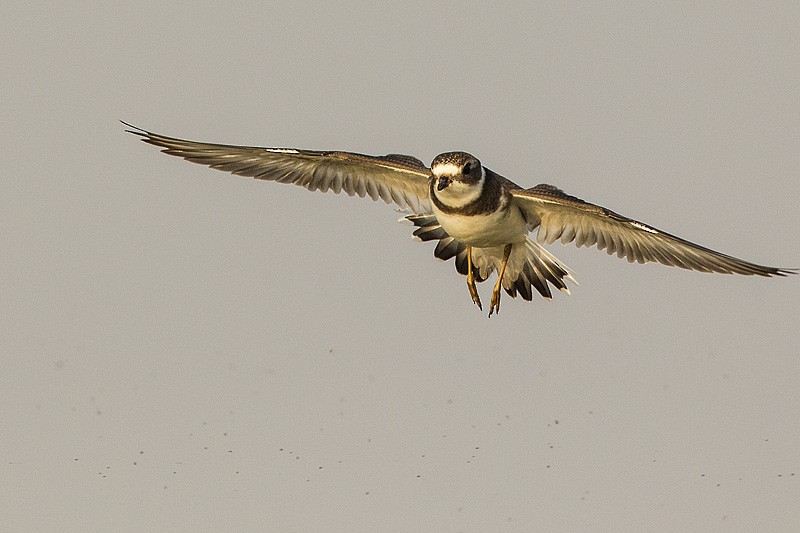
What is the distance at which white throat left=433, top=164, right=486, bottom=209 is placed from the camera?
1302 centimetres

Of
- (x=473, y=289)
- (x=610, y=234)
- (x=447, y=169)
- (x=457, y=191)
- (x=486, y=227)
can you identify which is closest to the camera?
(x=447, y=169)

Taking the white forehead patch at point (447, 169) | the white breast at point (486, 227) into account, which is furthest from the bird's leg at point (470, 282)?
the white forehead patch at point (447, 169)

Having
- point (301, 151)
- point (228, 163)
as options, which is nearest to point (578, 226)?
point (301, 151)

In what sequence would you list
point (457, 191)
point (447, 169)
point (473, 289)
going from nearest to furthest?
point (447, 169) < point (457, 191) < point (473, 289)

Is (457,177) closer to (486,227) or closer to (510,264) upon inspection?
(486,227)

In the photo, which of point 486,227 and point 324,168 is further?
point 324,168

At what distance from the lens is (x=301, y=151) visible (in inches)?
566

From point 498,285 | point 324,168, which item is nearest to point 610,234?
point 498,285

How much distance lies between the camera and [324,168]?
15.3 m

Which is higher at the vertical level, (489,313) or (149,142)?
(149,142)

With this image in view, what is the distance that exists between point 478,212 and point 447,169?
30.0 inches

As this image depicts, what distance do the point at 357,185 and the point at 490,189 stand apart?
2.56 metres

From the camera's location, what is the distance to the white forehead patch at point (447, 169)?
509 inches

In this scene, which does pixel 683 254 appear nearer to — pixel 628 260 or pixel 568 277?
pixel 628 260
